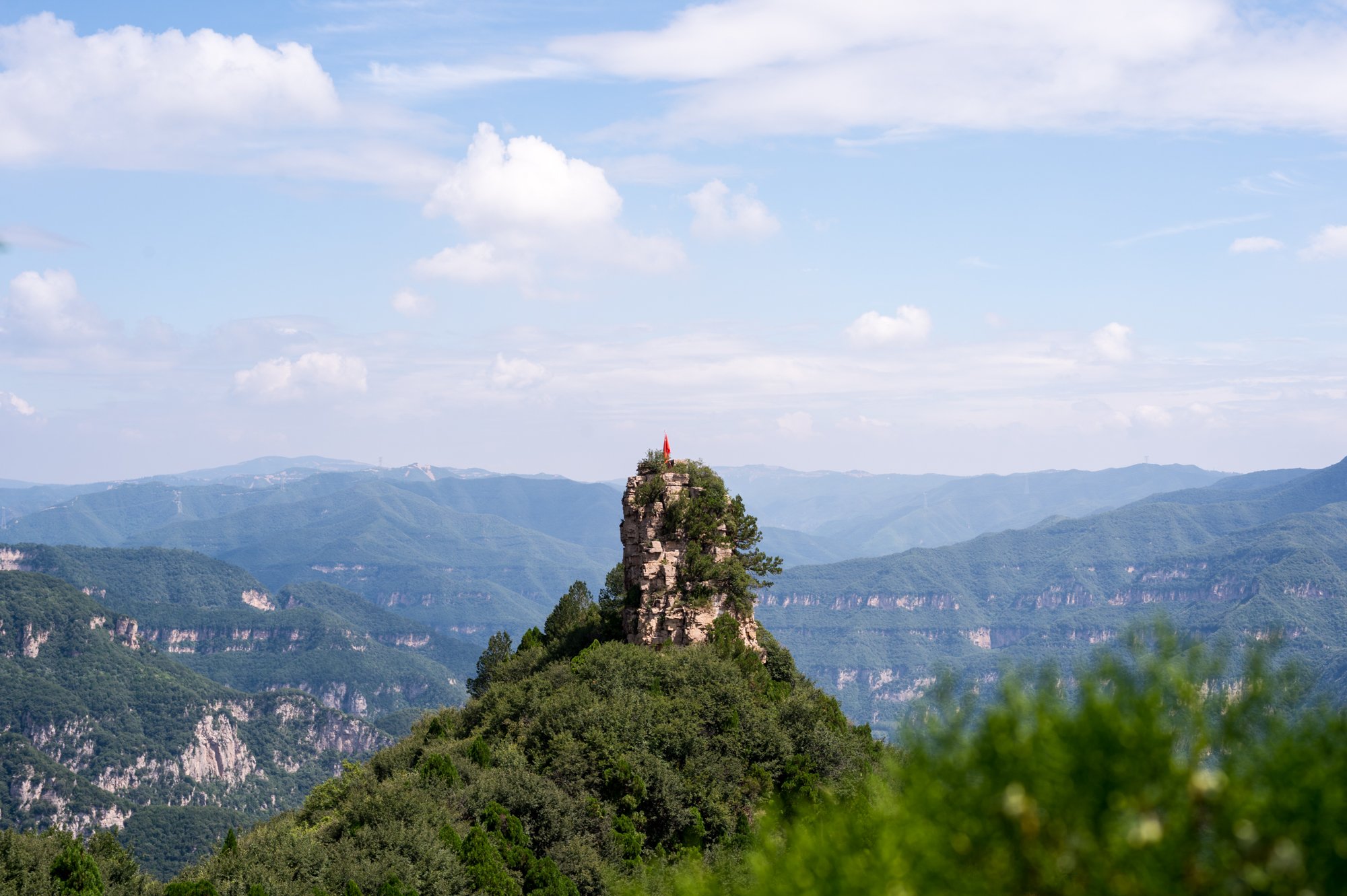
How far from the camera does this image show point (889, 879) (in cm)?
1253

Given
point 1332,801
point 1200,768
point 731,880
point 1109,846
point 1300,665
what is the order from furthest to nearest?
point 731,880 < point 1300,665 < point 1200,768 < point 1109,846 < point 1332,801

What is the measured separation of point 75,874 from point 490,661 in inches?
1674

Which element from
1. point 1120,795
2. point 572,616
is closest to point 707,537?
point 572,616

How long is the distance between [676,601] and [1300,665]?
48770mm

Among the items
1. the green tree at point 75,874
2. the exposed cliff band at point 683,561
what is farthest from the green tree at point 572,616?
the green tree at point 75,874

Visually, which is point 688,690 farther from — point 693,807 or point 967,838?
point 967,838

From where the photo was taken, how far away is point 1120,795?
1168cm

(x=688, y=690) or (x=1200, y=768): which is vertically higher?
(x=1200, y=768)

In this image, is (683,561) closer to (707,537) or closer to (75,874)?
(707,537)

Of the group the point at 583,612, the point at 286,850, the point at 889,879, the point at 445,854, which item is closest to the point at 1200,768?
the point at 889,879

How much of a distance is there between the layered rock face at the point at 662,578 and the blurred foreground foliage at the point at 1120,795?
4706 centimetres

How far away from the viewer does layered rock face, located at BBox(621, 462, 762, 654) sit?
207ft

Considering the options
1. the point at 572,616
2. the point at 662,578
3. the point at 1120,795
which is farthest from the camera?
the point at 572,616

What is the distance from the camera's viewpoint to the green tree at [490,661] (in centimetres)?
7625
